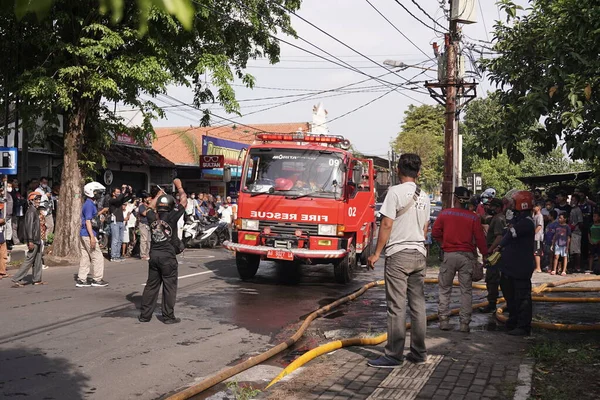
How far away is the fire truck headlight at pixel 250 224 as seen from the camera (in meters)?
12.9

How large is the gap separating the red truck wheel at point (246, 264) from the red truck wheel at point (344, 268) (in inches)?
63.8

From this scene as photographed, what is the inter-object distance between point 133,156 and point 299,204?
55.0ft

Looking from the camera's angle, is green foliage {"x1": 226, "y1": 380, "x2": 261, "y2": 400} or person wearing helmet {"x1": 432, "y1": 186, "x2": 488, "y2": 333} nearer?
green foliage {"x1": 226, "y1": 380, "x2": 261, "y2": 400}

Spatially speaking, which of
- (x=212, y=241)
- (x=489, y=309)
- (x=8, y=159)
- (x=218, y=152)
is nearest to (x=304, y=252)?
(x=489, y=309)

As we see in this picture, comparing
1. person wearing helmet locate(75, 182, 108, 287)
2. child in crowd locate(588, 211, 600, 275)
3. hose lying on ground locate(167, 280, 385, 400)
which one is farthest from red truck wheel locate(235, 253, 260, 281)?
child in crowd locate(588, 211, 600, 275)

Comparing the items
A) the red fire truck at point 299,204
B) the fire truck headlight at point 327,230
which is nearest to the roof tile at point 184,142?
the red fire truck at point 299,204

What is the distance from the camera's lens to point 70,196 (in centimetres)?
1714

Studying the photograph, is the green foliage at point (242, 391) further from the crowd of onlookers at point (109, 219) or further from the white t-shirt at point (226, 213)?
the white t-shirt at point (226, 213)

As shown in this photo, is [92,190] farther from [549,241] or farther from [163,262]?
[549,241]

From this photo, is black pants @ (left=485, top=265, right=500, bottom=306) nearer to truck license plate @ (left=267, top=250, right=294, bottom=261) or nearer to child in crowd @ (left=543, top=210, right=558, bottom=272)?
truck license plate @ (left=267, top=250, right=294, bottom=261)

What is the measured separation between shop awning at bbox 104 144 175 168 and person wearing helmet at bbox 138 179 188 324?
55.8 feet

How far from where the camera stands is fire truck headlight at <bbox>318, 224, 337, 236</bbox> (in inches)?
495

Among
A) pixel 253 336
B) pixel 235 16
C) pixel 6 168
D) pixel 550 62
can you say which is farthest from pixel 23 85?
pixel 550 62

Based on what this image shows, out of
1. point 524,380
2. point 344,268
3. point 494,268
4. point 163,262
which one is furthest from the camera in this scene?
point 344,268
